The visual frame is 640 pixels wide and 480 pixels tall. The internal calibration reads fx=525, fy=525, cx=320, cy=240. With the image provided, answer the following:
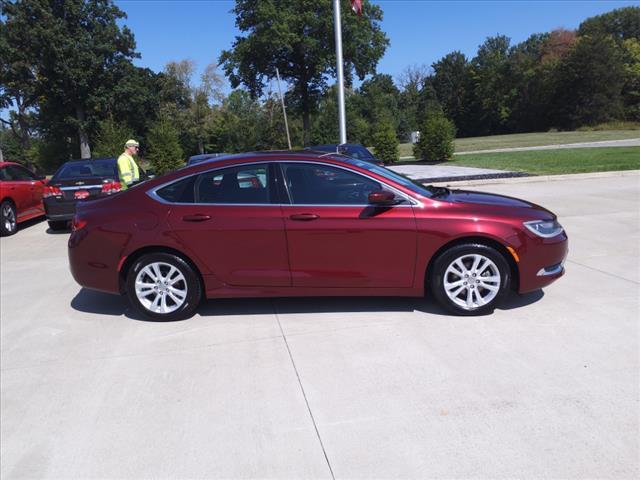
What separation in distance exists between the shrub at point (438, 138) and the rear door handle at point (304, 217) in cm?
1956

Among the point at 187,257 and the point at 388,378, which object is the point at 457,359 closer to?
the point at 388,378

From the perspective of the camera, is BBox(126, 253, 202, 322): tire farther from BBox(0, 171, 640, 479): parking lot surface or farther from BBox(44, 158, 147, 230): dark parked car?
BBox(44, 158, 147, 230): dark parked car

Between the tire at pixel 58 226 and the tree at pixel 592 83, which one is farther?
the tree at pixel 592 83

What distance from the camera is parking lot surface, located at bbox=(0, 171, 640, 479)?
115 inches

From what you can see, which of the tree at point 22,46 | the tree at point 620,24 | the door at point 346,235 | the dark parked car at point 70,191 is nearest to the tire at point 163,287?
the door at point 346,235

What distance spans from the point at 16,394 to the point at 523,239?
4316 mm

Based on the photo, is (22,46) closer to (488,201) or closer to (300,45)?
(300,45)

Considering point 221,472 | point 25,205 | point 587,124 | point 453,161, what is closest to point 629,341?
point 221,472

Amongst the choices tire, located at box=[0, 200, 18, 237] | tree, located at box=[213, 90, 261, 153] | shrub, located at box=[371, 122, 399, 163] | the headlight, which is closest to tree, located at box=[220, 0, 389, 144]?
tree, located at box=[213, 90, 261, 153]

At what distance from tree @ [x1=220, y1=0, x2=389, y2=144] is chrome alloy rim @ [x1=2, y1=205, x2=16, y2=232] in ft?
103

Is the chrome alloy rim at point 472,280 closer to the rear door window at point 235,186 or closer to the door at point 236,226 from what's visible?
the door at point 236,226

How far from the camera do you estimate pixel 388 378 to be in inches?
148

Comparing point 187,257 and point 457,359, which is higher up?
point 187,257

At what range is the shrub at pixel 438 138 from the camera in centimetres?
2322
